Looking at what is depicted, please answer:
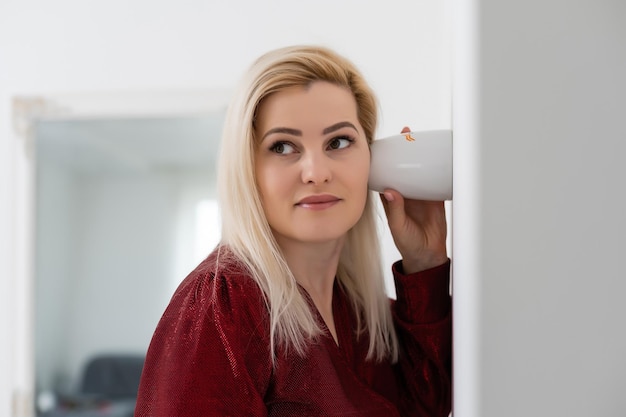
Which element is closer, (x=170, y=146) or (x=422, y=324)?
(x=422, y=324)

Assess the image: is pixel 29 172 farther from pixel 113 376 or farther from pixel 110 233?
pixel 113 376

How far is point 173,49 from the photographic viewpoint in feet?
8.21

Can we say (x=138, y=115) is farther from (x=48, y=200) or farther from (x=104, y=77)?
(x=48, y=200)

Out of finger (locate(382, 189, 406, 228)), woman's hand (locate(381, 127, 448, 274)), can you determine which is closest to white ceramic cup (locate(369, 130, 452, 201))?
finger (locate(382, 189, 406, 228))

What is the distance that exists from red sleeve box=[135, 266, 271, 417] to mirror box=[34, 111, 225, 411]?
6.22 ft

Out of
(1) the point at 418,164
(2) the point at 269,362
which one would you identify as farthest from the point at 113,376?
(1) the point at 418,164

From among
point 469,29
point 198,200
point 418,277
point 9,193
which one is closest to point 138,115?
point 198,200

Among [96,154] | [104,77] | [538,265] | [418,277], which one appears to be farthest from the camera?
[96,154]

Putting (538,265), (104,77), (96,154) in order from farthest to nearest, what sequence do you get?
(96,154) → (104,77) → (538,265)

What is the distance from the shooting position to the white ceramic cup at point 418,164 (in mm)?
670

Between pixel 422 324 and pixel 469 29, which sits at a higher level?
pixel 469 29

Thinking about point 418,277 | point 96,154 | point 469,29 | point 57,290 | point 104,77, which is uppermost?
point 104,77

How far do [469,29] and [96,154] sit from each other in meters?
2.66

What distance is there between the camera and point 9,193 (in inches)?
104
